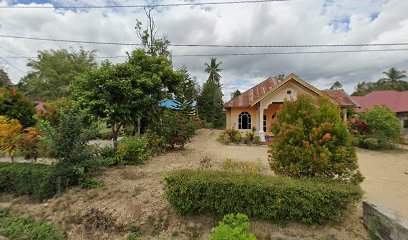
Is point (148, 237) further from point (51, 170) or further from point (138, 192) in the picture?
point (51, 170)

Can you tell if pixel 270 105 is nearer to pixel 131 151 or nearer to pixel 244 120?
pixel 244 120

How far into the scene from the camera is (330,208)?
2.99 m

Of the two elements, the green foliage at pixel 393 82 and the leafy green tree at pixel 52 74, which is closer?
the leafy green tree at pixel 52 74

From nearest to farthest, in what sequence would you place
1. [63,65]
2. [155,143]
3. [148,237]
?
[148,237] → [155,143] → [63,65]

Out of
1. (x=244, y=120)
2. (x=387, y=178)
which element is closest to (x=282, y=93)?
(x=244, y=120)

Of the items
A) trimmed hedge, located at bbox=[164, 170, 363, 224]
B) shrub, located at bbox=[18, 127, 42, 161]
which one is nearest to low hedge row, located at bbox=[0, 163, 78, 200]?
shrub, located at bbox=[18, 127, 42, 161]

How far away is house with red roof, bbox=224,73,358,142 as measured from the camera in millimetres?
12082

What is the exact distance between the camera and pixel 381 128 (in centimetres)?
1020

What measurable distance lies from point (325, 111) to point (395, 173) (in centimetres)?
517

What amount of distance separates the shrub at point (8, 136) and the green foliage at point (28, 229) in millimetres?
2485

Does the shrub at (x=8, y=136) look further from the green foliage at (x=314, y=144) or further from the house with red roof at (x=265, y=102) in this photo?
the house with red roof at (x=265, y=102)

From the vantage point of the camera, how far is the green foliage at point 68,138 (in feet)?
14.6

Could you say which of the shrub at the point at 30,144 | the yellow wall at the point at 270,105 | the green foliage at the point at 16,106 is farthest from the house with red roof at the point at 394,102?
the green foliage at the point at 16,106

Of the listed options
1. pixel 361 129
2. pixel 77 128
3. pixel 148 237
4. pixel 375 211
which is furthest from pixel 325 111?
pixel 361 129
